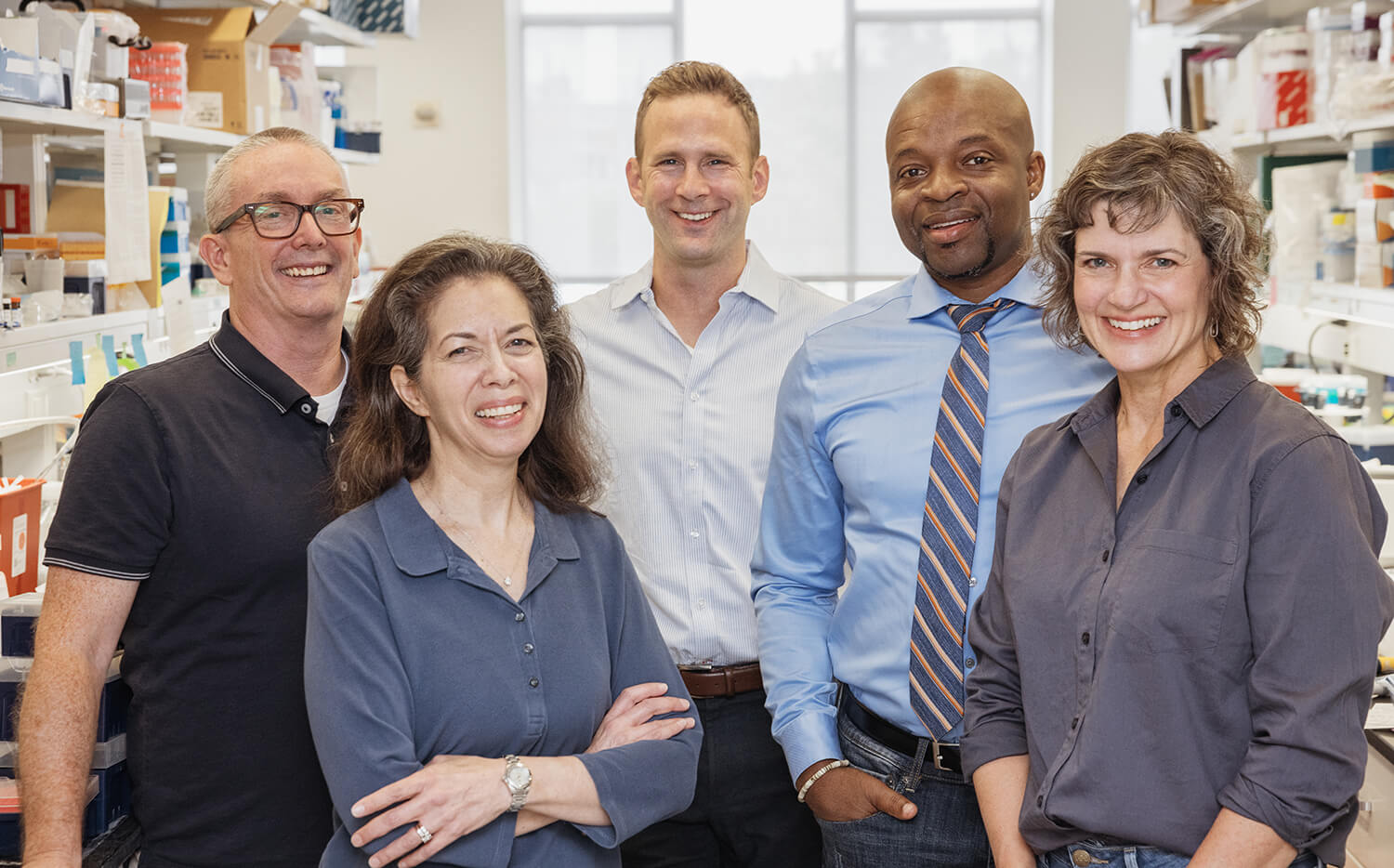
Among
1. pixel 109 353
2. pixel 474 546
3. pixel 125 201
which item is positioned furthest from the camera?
pixel 109 353

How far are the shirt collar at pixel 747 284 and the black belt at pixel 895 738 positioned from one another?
2.38ft

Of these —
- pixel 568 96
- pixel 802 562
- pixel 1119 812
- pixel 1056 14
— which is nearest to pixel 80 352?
pixel 802 562

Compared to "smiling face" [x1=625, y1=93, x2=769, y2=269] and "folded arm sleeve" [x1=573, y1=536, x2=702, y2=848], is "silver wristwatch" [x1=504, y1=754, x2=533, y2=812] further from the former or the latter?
"smiling face" [x1=625, y1=93, x2=769, y2=269]

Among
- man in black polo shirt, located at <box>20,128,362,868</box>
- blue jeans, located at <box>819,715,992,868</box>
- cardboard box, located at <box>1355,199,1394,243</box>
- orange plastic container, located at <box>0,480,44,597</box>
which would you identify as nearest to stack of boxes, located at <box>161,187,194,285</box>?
orange plastic container, located at <box>0,480,44,597</box>

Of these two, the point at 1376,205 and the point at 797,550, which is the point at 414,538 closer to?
the point at 797,550

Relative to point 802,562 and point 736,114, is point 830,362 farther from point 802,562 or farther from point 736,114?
point 736,114

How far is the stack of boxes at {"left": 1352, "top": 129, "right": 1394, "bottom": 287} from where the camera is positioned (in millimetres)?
3131

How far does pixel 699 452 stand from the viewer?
87.0 inches

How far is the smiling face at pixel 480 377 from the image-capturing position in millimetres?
1602

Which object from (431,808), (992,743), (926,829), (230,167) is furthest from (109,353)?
(992,743)

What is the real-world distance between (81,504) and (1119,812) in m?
1.33

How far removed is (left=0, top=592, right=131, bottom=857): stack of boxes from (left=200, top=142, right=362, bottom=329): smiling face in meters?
0.52

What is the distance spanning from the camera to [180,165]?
13.0 feet

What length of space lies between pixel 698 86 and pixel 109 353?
1.58m
